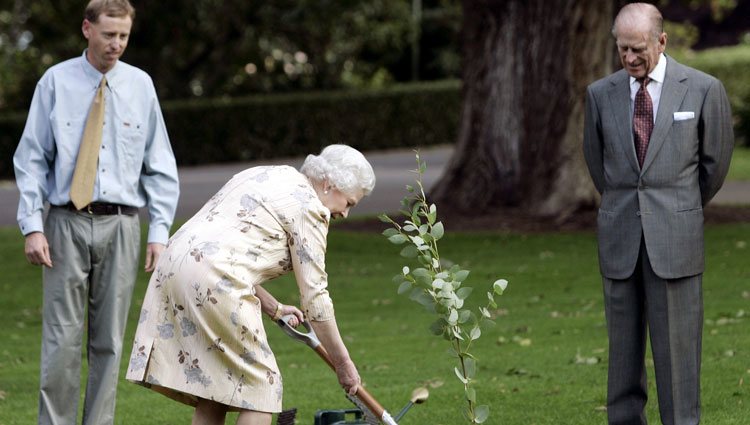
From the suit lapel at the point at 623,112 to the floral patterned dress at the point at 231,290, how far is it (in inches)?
61.0

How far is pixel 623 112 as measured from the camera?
Result: 575 centimetres

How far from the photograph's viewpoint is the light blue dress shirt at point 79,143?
5996mm

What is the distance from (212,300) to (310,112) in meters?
28.6

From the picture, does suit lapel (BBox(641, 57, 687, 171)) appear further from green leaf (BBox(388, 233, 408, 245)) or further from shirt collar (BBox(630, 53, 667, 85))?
green leaf (BBox(388, 233, 408, 245))

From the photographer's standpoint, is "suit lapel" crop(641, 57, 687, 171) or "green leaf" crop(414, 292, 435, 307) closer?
"green leaf" crop(414, 292, 435, 307)

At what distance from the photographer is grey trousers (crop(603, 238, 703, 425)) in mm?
5781

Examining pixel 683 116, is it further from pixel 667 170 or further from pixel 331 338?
pixel 331 338

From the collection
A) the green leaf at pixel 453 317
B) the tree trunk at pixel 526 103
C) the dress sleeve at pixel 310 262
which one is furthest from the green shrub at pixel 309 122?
the green leaf at pixel 453 317

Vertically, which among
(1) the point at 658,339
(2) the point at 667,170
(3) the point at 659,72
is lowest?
(1) the point at 658,339

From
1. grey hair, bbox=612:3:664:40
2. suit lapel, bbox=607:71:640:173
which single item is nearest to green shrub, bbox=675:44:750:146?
suit lapel, bbox=607:71:640:173

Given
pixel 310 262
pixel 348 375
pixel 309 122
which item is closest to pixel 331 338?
pixel 348 375

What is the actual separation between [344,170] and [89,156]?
1.64 meters

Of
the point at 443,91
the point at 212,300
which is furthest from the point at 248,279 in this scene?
the point at 443,91

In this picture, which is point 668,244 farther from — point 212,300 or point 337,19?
point 337,19
